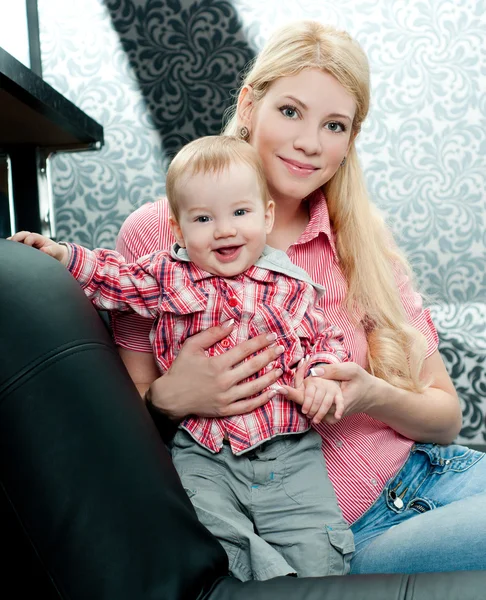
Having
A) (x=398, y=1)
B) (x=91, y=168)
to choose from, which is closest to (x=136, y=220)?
(x=91, y=168)

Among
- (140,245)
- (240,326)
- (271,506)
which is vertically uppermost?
(140,245)

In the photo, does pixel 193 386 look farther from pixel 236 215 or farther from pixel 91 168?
pixel 91 168

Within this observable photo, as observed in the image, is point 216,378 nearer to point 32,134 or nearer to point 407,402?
point 407,402

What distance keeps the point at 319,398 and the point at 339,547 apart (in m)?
0.23

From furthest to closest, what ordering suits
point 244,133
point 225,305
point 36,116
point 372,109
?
point 372,109 → point 36,116 → point 244,133 → point 225,305

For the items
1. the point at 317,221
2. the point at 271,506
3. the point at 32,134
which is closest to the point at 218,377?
the point at 271,506

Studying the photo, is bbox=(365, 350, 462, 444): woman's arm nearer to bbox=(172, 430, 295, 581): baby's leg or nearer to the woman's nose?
bbox=(172, 430, 295, 581): baby's leg

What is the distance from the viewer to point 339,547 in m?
1.11

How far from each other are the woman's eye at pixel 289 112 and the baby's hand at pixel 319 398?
0.54m

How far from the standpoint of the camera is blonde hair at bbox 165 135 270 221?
1.16m

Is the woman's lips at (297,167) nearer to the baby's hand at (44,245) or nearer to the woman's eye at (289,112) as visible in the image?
the woman's eye at (289,112)

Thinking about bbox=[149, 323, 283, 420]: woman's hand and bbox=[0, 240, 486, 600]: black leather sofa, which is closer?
bbox=[0, 240, 486, 600]: black leather sofa

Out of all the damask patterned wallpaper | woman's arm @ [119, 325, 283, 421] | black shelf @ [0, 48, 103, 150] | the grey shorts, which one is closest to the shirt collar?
woman's arm @ [119, 325, 283, 421]

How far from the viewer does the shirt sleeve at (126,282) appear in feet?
3.98
